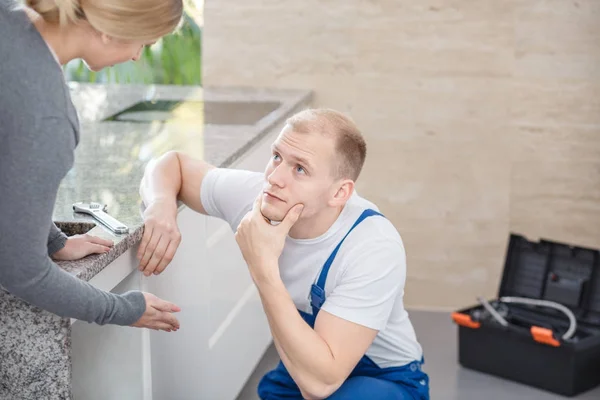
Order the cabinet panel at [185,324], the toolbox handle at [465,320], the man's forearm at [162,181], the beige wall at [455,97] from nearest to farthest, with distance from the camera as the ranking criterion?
the man's forearm at [162,181]
the cabinet panel at [185,324]
the toolbox handle at [465,320]
the beige wall at [455,97]

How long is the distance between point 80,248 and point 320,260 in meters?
0.51

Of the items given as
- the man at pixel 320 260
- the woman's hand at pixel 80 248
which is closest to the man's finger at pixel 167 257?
the man at pixel 320 260

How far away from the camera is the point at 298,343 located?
6.08 feet

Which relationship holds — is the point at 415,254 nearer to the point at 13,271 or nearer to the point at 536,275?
the point at 536,275

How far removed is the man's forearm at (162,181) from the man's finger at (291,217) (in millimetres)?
317

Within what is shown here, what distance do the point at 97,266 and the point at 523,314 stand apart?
1.98 metres

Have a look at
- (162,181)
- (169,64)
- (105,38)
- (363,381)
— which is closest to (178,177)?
(162,181)

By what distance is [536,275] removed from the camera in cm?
343

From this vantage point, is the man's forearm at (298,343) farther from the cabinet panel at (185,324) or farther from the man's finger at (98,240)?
the cabinet panel at (185,324)

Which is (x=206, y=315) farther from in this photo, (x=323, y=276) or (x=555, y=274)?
(x=555, y=274)

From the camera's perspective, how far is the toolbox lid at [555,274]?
3.31 m

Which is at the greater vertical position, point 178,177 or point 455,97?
point 178,177

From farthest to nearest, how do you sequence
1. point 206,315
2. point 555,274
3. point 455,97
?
point 455,97 < point 555,274 < point 206,315

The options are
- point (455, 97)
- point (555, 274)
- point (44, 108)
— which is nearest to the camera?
point (44, 108)
